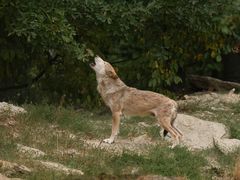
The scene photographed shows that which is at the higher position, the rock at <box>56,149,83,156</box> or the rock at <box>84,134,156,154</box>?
the rock at <box>56,149,83,156</box>

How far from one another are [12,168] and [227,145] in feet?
14.3

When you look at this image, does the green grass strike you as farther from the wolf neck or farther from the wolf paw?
the wolf neck

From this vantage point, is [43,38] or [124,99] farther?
[43,38]

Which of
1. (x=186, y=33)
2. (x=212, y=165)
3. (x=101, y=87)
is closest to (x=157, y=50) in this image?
(x=186, y=33)

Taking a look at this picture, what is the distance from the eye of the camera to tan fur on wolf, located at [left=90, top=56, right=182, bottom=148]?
12359 millimetres

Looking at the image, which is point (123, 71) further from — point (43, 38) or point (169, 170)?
point (169, 170)

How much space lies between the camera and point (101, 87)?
42.4 feet

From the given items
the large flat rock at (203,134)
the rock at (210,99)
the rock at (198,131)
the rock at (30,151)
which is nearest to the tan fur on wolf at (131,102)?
the large flat rock at (203,134)

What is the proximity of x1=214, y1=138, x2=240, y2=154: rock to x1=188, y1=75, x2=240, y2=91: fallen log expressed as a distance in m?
5.76

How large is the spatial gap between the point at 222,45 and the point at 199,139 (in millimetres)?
5157

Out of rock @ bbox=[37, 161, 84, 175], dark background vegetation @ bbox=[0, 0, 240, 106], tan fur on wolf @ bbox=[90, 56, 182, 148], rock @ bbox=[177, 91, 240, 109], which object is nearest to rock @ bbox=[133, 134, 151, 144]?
tan fur on wolf @ bbox=[90, 56, 182, 148]

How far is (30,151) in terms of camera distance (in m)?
11.2

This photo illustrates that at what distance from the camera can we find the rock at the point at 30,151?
11.0 meters

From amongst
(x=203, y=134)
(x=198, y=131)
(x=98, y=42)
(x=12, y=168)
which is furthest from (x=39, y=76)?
(x=12, y=168)
